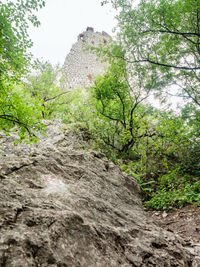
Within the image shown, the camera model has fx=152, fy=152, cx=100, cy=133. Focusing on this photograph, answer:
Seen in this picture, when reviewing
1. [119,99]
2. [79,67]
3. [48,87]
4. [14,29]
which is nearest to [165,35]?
[119,99]

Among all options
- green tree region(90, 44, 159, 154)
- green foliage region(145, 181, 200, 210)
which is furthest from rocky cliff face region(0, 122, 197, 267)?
green tree region(90, 44, 159, 154)

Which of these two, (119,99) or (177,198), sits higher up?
(119,99)

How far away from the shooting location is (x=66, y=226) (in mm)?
2018

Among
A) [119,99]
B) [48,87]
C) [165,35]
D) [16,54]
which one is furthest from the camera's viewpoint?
[48,87]

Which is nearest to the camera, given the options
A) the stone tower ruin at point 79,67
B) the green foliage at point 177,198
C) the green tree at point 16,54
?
A: the green tree at point 16,54

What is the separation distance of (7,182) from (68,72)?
78.4ft

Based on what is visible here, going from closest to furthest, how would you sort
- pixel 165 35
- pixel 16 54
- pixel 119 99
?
pixel 16 54 < pixel 165 35 < pixel 119 99

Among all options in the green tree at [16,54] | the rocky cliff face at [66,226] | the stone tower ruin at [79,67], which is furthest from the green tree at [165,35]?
the stone tower ruin at [79,67]

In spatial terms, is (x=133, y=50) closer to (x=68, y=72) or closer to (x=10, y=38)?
(x=10, y=38)

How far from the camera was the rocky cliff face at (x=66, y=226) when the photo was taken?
5.34 ft

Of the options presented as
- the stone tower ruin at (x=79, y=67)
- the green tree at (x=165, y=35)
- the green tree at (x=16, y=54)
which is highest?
the stone tower ruin at (x=79, y=67)

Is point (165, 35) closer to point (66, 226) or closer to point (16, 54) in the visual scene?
point (16, 54)

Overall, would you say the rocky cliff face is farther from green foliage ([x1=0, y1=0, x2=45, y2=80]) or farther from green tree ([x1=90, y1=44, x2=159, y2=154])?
green tree ([x1=90, y1=44, x2=159, y2=154])

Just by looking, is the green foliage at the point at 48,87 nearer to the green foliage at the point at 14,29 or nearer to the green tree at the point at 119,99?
the green tree at the point at 119,99
